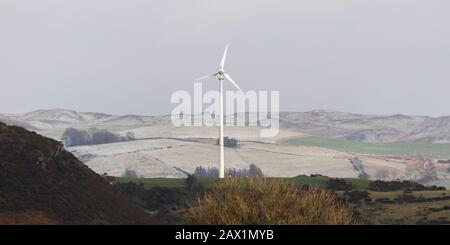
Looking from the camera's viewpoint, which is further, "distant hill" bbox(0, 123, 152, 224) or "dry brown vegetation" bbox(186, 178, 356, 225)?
"distant hill" bbox(0, 123, 152, 224)

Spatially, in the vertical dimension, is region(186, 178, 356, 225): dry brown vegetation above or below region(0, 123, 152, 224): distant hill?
above

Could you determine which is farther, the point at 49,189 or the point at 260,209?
the point at 49,189

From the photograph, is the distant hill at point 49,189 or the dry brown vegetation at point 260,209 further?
the distant hill at point 49,189

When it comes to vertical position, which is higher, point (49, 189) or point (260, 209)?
point (260, 209)

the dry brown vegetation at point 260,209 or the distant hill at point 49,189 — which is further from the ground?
the dry brown vegetation at point 260,209
